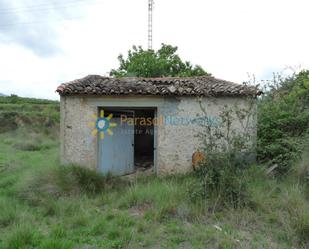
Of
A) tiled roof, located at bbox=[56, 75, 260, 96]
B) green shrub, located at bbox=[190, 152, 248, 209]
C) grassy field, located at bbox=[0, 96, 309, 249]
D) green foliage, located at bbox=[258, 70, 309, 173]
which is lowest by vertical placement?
grassy field, located at bbox=[0, 96, 309, 249]

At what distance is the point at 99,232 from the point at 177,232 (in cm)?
146

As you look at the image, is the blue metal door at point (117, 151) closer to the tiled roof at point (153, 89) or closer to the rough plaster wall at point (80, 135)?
the rough plaster wall at point (80, 135)

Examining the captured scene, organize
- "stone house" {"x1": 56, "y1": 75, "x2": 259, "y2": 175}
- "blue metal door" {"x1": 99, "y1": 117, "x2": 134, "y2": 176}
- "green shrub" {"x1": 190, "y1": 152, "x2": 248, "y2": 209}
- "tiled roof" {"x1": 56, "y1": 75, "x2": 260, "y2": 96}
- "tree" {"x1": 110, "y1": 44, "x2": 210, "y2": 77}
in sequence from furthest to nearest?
"tree" {"x1": 110, "y1": 44, "x2": 210, "y2": 77}
"blue metal door" {"x1": 99, "y1": 117, "x2": 134, "y2": 176}
"stone house" {"x1": 56, "y1": 75, "x2": 259, "y2": 175}
"tiled roof" {"x1": 56, "y1": 75, "x2": 260, "y2": 96}
"green shrub" {"x1": 190, "y1": 152, "x2": 248, "y2": 209}

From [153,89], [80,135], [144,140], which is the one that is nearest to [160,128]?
[153,89]

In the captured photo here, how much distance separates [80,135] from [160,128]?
275 centimetres

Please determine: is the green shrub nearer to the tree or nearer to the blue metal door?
the blue metal door

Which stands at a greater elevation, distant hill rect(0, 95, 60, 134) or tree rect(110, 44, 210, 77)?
tree rect(110, 44, 210, 77)

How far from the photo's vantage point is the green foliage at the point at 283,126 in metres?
8.24

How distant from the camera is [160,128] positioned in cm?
888

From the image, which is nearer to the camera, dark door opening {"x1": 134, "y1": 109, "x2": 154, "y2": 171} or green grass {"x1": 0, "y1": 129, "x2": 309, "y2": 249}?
green grass {"x1": 0, "y1": 129, "x2": 309, "y2": 249}

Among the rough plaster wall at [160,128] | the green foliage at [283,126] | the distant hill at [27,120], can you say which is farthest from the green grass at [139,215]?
the distant hill at [27,120]

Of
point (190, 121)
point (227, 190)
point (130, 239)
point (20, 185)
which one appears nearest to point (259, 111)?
point (190, 121)

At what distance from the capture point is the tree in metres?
22.8

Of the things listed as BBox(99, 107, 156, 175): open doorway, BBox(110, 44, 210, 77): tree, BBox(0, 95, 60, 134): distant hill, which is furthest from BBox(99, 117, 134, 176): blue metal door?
BBox(0, 95, 60, 134): distant hill
